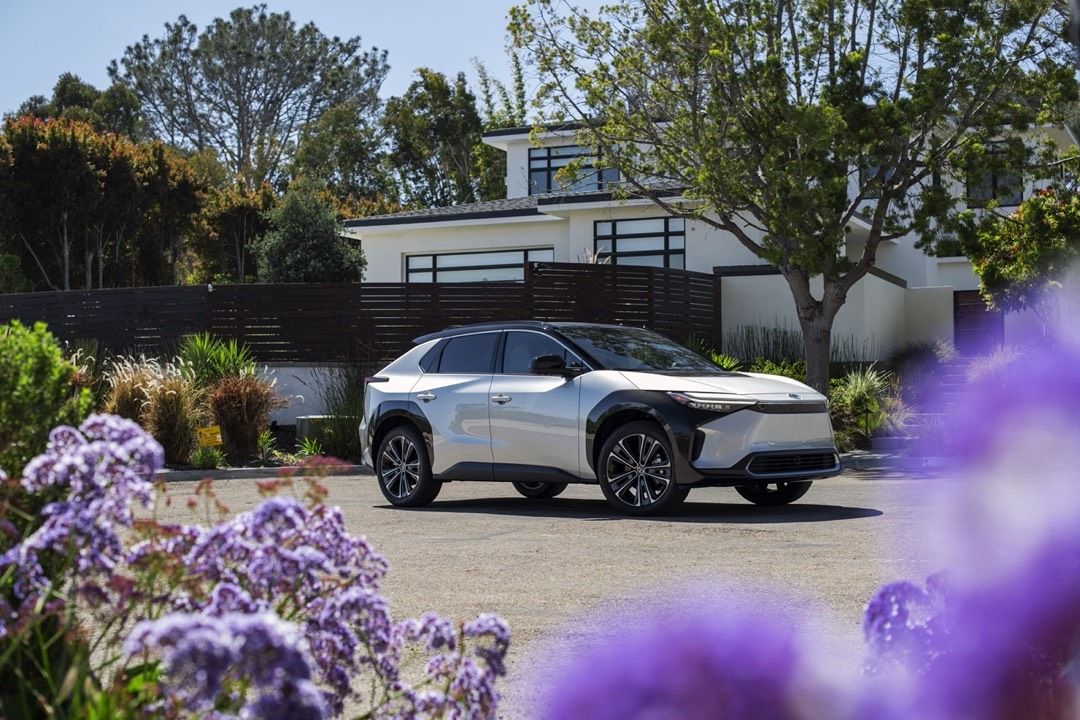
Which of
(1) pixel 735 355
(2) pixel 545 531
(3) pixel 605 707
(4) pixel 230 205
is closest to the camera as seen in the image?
(3) pixel 605 707

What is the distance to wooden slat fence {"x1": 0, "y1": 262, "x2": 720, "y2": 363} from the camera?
950 inches

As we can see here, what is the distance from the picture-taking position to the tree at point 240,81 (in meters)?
71.8

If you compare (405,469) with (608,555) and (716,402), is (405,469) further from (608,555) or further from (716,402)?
(608,555)

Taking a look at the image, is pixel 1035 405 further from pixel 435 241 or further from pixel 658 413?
pixel 435 241

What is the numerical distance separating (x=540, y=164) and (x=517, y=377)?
27.0 meters

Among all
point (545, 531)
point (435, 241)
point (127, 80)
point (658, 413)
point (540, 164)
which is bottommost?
point (545, 531)

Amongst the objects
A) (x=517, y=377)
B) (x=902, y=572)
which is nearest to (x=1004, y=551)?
(x=902, y=572)

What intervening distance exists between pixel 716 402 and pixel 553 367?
1.60 m

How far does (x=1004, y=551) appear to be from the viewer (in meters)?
2.46

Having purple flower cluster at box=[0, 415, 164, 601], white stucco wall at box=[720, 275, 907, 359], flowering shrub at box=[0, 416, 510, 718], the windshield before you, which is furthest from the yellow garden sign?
purple flower cluster at box=[0, 415, 164, 601]

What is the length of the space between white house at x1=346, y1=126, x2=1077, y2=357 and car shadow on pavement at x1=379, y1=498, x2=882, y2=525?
15.8 m

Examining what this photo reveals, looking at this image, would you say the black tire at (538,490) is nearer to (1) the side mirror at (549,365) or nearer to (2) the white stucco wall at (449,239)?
(1) the side mirror at (549,365)

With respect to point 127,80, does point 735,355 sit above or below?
below

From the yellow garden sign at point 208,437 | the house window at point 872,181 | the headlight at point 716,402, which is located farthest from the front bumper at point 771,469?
the house window at point 872,181
